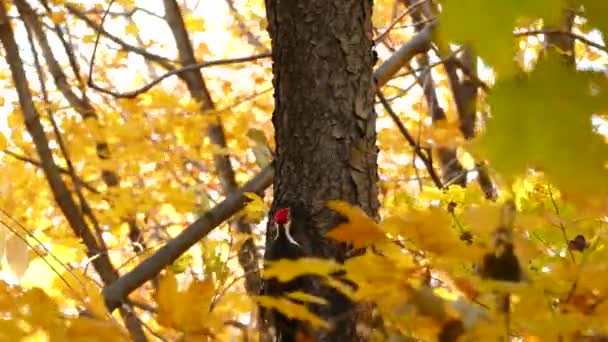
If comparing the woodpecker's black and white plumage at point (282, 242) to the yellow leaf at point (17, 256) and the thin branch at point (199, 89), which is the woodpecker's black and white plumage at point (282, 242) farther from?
the thin branch at point (199, 89)

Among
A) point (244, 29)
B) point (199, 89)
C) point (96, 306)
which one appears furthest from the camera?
point (244, 29)

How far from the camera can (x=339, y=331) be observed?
45.8 inches

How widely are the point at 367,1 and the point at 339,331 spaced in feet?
1.93

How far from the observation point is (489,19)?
1.31 feet

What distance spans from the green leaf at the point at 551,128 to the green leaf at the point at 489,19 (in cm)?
3

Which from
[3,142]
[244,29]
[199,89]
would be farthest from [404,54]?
[244,29]

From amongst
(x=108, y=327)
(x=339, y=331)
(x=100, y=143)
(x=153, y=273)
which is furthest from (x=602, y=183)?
(x=100, y=143)

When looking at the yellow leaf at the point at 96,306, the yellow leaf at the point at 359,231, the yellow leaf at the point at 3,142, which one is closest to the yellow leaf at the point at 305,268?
the yellow leaf at the point at 359,231

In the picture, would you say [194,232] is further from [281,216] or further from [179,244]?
[281,216]

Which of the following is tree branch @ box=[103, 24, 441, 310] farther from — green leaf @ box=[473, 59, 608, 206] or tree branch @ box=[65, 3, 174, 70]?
green leaf @ box=[473, 59, 608, 206]

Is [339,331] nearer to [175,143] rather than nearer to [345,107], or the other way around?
[345,107]

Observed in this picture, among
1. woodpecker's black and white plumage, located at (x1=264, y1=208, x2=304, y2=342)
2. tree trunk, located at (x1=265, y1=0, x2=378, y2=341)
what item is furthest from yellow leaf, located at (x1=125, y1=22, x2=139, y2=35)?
woodpecker's black and white plumage, located at (x1=264, y1=208, x2=304, y2=342)

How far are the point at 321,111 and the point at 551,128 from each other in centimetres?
88

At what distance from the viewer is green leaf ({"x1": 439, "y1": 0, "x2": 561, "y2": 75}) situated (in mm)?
393
